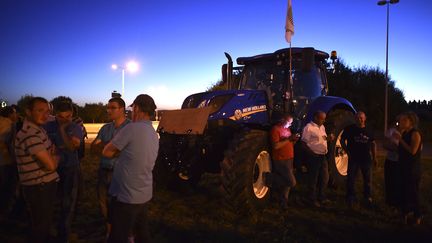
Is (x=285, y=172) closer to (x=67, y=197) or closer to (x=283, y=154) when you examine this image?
(x=283, y=154)

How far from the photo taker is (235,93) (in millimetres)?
6223

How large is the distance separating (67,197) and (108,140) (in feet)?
2.62

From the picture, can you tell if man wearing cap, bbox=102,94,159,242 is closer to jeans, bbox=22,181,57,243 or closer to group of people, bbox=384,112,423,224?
jeans, bbox=22,181,57,243

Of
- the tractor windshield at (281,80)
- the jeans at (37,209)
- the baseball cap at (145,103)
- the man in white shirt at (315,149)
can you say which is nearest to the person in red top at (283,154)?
the man in white shirt at (315,149)

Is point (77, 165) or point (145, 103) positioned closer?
point (145, 103)

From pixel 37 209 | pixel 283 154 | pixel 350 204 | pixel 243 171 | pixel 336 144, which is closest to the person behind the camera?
pixel 37 209

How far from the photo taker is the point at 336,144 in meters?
7.44

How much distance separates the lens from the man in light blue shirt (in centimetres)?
406

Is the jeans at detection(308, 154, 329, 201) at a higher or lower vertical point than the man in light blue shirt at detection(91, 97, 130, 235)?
lower

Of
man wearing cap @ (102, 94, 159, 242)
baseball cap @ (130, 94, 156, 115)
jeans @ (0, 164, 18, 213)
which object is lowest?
jeans @ (0, 164, 18, 213)

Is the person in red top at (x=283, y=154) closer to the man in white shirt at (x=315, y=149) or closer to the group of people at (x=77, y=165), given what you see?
the man in white shirt at (x=315, y=149)

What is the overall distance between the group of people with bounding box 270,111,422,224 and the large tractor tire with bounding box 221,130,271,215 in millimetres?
374

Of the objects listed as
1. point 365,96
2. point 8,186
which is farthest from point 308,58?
point 365,96

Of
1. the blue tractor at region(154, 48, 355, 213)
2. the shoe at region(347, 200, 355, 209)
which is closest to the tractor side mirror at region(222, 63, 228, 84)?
the blue tractor at region(154, 48, 355, 213)
